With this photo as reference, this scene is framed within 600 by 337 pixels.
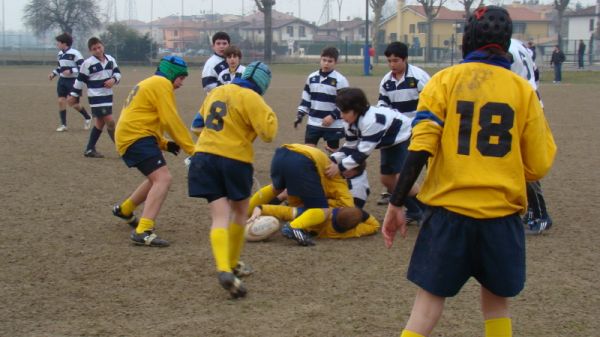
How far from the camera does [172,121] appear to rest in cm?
647

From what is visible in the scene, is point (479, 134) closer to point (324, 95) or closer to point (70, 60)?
point (324, 95)

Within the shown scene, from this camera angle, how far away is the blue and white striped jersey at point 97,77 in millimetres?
12531

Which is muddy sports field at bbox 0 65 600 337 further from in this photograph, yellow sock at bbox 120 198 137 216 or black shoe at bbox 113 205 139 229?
yellow sock at bbox 120 198 137 216

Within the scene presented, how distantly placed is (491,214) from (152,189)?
13.2 feet

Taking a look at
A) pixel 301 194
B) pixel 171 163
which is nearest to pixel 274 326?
pixel 301 194

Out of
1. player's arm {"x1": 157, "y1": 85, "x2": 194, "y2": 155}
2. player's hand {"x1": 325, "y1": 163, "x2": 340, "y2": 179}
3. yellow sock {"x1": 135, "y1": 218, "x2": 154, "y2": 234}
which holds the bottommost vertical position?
yellow sock {"x1": 135, "y1": 218, "x2": 154, "y2": 234}

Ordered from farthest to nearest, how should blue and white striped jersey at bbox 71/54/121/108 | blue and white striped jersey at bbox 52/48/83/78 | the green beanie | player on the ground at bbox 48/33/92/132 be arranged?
blue and white striped jersey at bbox 52/48/83/78, player on the ground at bbox 48/33/92/132, blue and white striped jersey at bbox 71/54/121/108, the green beanie

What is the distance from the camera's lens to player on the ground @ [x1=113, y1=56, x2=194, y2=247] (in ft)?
21.8

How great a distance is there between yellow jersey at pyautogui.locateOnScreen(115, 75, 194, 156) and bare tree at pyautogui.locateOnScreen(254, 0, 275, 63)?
1957 inches

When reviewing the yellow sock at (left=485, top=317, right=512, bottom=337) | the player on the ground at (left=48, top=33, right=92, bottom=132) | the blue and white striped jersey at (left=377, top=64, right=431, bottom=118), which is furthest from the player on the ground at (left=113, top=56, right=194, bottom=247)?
the player on the ground at (left=48, top=33, right=92, bottom=132)

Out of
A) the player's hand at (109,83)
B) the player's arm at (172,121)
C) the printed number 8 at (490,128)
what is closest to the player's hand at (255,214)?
the player's arm at (172,121)

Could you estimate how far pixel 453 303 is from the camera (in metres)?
5.26

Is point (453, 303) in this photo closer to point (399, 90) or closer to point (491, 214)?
point (491, 214)

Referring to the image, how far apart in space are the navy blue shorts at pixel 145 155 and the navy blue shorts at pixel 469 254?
3794mm
